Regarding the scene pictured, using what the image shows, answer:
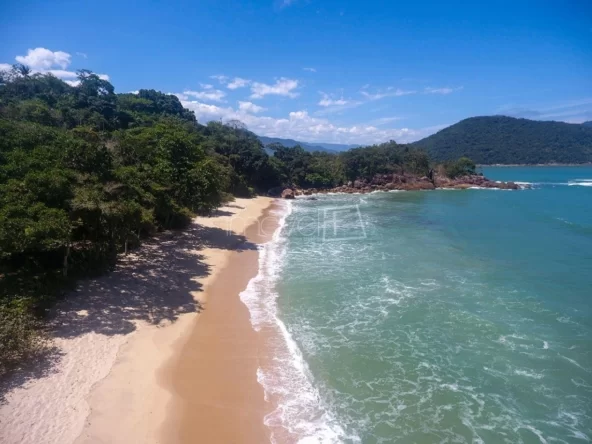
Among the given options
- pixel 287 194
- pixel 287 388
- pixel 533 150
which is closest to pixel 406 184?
pixel 287 194

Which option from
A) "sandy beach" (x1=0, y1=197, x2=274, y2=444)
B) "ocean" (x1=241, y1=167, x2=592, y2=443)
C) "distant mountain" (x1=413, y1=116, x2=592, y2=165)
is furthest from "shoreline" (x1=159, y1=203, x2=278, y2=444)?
"distant mountain" (x1=413, y1=116, x2=592, y2=165)

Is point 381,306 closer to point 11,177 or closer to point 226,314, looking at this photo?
point 226,314

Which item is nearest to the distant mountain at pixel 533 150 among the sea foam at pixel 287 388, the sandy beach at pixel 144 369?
the sea foam at pixel 287 388

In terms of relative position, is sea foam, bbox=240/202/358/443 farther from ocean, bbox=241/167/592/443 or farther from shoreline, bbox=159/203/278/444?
shoreline, bbox=159/203/278/444

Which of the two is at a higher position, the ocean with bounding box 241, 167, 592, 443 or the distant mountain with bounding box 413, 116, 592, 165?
the distant mountain with bounding box 413, 116, 592, 165

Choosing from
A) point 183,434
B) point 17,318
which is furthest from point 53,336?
point 183,434

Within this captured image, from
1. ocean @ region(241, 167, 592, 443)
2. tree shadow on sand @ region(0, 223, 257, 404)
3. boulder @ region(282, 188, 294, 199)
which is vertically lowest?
ocean @ region(241, 167, 592, 443)
